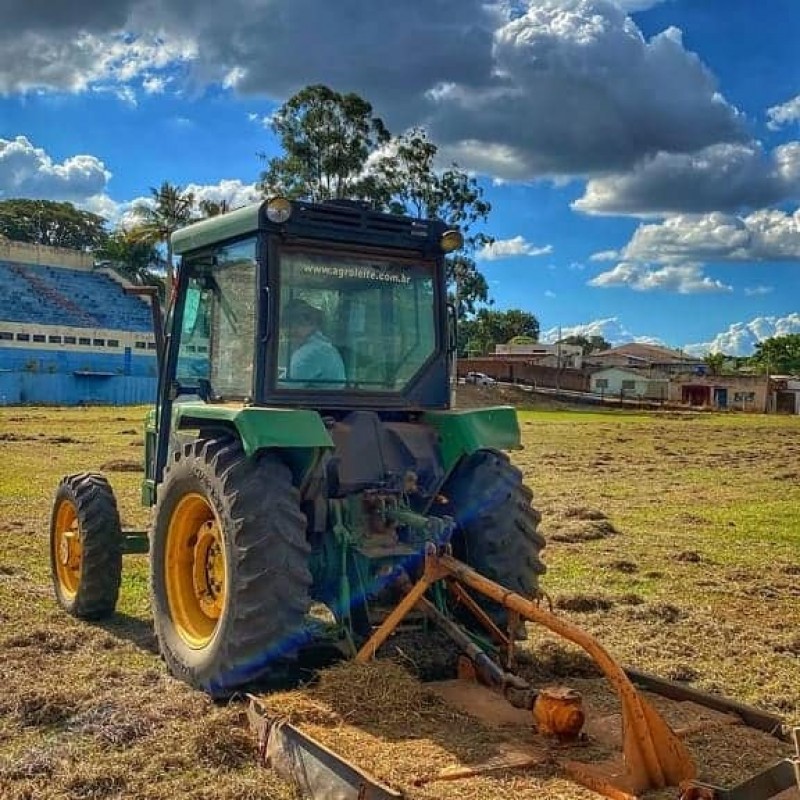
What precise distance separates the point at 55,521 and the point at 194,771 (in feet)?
12.5

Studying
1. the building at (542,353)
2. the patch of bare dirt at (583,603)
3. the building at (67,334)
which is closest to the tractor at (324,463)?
the patch of bare dirt at (583,603)

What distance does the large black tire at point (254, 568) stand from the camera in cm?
517

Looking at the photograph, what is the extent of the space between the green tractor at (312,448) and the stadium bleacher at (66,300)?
5307 centimetres

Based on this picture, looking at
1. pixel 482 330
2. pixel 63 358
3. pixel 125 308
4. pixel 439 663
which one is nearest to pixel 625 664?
pixel 439 663

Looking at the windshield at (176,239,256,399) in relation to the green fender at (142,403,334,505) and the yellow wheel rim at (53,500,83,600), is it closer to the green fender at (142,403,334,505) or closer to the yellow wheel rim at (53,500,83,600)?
the green fender at (142,403,334,505)

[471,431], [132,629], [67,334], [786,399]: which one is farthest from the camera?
[786,399]

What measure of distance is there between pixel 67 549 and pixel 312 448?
10.3ft

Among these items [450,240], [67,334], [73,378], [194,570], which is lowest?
[194,570]

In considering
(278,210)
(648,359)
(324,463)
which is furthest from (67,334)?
(648,359)

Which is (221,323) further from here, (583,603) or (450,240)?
(583,603)

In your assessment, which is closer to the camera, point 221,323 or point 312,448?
point 312,448

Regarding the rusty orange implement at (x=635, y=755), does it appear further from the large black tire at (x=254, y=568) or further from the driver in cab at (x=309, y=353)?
the driver in cab at (x=309, y=353)

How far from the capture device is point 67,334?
56.2m

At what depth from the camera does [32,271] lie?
62.2m
